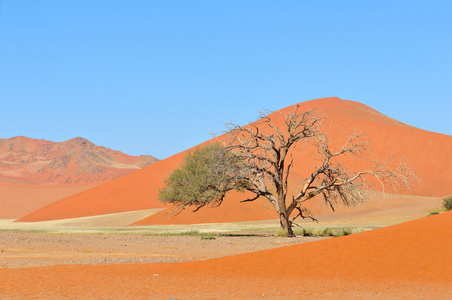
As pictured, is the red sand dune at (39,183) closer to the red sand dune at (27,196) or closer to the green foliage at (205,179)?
the red sand dune at (27,196)

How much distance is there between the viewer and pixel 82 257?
2158cm

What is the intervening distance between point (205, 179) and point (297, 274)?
22.5 metres

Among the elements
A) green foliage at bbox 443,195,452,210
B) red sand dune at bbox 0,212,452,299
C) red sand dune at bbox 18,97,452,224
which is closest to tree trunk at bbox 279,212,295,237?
red sand dune at bbox 0,212,452,299

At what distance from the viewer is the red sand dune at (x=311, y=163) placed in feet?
262

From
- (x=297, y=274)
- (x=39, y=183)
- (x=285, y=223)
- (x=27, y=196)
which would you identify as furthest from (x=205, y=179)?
(x=39, y=183)

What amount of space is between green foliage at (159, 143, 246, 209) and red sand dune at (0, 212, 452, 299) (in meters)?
15.4

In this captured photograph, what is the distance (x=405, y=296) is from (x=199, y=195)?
85.6 feet

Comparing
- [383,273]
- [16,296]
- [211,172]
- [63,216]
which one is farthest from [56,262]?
[63,216]

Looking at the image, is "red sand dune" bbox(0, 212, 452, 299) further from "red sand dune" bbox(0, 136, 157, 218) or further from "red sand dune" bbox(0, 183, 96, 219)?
"red sand dune" bbox(0, 183, 96, 219)

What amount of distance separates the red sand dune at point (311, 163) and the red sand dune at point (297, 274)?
45.5 m

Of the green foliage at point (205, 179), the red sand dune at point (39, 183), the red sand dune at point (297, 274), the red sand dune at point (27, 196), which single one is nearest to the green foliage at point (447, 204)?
the green foliage at point (205, 179)

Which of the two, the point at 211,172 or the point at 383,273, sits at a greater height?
the point at 211,172

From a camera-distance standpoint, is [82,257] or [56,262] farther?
[82,257]

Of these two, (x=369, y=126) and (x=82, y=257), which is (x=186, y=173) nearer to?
(x=82, y=257)
